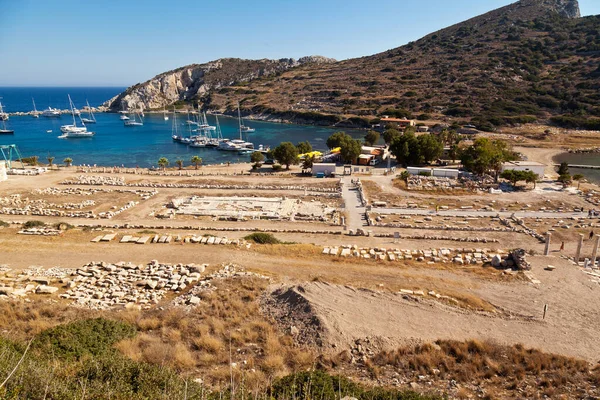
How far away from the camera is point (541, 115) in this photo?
3204 inches

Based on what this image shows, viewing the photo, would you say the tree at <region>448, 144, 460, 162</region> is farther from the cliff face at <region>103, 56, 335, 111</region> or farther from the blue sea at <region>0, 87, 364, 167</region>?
the cliff face at <region>103, 56, 335, 111</region>

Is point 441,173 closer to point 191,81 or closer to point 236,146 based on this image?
point 236,146

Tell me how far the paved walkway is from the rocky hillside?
52.3 meters

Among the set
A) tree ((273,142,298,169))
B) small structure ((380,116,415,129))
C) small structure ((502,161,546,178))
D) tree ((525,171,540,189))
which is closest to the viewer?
tree ((525,171,540,189))

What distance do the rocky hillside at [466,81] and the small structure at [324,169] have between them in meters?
48.0

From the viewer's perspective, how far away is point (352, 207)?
3028cm

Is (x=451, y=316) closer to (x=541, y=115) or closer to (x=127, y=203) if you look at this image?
(x=127, y=203)

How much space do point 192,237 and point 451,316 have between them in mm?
14314

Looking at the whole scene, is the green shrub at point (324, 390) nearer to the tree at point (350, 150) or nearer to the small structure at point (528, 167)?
the small structure at point (528, 167)

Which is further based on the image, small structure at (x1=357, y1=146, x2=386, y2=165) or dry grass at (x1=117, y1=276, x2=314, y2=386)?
small structure at (x1=357, y1=146, x2=386, y2=165)

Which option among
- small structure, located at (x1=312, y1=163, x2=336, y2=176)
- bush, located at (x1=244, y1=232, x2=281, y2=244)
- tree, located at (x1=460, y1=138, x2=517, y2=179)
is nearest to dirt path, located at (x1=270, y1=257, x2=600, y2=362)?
bush, located at (x1=244, y1=232, x2=281, y2=244)

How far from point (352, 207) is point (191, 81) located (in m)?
143

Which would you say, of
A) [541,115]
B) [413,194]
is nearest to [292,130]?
[541,115]

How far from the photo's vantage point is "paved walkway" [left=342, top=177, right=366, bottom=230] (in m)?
26.6
